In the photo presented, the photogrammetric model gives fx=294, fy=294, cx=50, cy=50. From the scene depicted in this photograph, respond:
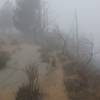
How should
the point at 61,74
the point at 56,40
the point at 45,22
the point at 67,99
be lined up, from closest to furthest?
the point at 67,99 → the point at 61,74 → the point at 56,40 → the point at 45,22

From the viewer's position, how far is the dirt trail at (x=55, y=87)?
1850 centimetres

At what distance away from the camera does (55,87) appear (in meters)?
20.3

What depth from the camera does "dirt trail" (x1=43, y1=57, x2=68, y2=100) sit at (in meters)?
18.5

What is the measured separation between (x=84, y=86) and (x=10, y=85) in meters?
5.03

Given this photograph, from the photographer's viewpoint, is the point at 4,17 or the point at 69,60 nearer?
the point at 69,60

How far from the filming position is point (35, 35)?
1543 inches

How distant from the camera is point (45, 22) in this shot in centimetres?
4466

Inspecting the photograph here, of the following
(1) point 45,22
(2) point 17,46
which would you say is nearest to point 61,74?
(2) point 17,46

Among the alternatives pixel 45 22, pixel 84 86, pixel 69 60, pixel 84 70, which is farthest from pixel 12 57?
pixel 45 22

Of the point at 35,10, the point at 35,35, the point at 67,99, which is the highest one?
the point at 35,10

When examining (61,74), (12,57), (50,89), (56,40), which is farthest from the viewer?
(56,40)

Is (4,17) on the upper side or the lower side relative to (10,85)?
upper

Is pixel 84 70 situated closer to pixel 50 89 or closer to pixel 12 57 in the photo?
pixel 50 89

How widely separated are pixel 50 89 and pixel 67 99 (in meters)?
1.94
